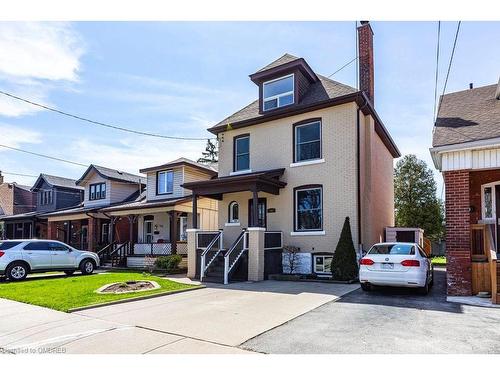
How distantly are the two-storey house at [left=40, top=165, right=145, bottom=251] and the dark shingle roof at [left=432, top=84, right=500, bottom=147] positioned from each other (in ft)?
65.2

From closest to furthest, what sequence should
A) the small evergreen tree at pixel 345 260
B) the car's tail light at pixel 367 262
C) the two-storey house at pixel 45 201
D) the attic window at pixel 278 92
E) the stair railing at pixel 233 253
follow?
1. the car's tail light at pixel 367 262
2. the small evergreen tree at pixel 345 260
3. the stair railing at pixel 233 253
4. the attic window at pixel 278 92
5. the two-storey house at pixel 45 201

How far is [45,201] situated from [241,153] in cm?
2266

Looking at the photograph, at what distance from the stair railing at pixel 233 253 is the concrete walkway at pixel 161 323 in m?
2.65

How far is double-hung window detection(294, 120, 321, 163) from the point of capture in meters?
15.8

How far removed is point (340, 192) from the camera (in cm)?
1478

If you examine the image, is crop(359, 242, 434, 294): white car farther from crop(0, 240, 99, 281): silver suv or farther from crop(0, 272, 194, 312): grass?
crop(0, 240, 99, 281): silver suv

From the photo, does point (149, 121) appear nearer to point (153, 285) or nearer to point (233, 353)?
point (153, 285)

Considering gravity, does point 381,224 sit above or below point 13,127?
below

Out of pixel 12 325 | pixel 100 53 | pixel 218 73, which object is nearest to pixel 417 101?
pixel 218 73

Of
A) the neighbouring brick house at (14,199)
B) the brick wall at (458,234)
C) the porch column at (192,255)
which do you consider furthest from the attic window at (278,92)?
the neighbouring brick house at (14,199)

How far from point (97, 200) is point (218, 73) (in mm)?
17896

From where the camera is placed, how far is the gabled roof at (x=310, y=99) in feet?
51.5

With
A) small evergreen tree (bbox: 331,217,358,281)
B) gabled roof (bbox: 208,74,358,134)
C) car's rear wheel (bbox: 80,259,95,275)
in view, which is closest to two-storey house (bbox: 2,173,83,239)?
car's rear wheel (bbox: 80,259,95,275)

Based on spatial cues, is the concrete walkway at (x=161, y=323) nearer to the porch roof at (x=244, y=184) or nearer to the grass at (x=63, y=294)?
the grass at (x=63, y=294)
